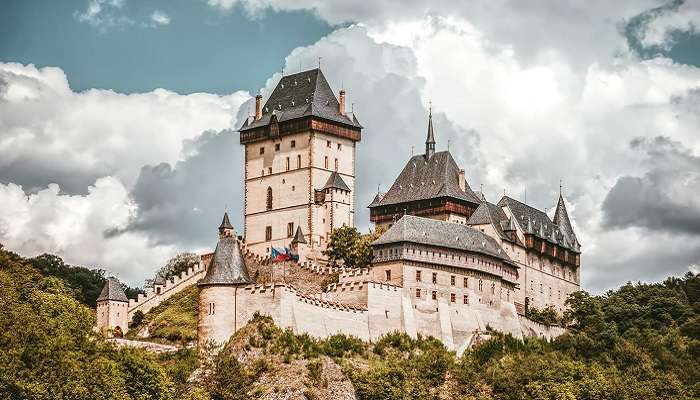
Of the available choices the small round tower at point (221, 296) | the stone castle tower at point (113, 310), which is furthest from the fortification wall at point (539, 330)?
the stone castle tower at point (113, 310)

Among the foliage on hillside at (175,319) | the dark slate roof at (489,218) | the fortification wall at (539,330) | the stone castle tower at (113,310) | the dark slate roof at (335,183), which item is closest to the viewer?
the foliage on hillside at (175,319)

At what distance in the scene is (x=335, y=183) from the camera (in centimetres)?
10475

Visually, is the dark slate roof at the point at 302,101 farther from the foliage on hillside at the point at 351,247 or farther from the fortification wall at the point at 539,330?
the fortification wall at the point at 539,330

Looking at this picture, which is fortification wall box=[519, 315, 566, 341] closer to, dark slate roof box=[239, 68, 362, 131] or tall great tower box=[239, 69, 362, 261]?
tall great tower box=[239, 69, 362, 261]

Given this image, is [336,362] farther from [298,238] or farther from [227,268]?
[298,238]

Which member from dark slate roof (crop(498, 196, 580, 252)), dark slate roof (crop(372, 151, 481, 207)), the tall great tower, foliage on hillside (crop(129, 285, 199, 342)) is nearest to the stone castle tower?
foliage on hillside (crop(129, 285, 199, 342))

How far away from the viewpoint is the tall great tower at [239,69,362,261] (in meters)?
104

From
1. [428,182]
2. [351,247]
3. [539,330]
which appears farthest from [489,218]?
[351,247]

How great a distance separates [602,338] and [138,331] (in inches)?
1170

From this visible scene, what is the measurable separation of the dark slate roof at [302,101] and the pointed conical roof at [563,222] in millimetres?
20227

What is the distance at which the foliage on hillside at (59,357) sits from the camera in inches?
2726

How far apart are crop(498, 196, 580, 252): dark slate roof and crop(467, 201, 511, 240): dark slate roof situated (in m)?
2.62

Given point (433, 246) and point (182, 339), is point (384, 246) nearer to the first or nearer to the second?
point (433, 246)

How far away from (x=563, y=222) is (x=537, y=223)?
Answer: 7.10 metres
